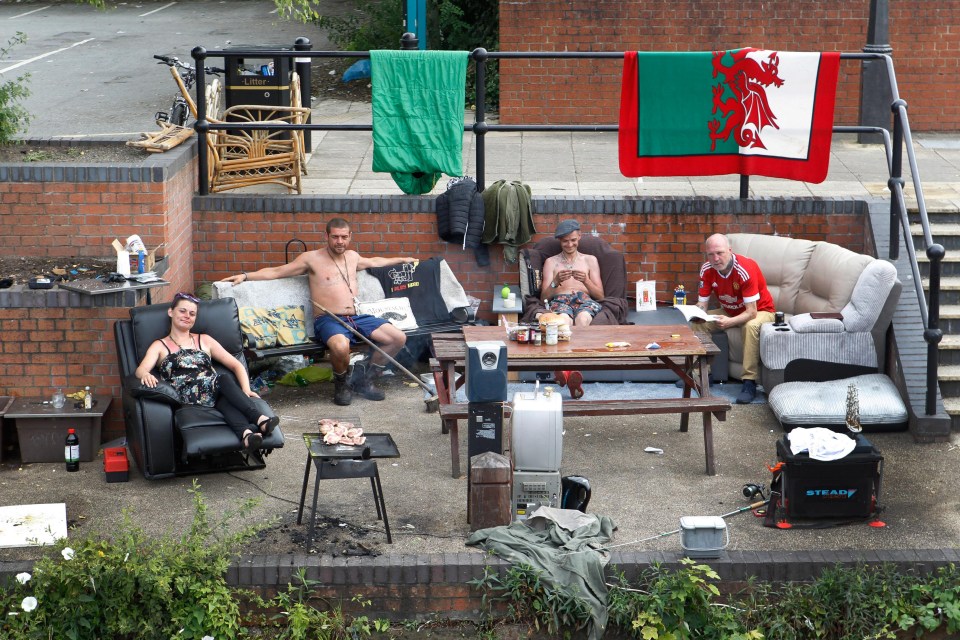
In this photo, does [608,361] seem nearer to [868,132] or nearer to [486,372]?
[486,372]

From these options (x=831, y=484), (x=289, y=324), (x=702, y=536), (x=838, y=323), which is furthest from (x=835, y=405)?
(x=289, y=324)

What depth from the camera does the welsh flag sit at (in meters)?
10.7

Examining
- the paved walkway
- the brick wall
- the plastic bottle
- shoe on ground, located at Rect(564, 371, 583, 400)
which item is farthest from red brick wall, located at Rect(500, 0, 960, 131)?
the plastic bottle

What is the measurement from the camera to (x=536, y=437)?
773 cm

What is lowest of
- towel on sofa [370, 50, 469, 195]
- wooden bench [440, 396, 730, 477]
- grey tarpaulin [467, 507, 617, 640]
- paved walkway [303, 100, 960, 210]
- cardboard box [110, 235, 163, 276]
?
grey tarpaulin [467, 507, 617, 640]

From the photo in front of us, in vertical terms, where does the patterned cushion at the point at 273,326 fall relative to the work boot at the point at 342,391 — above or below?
above

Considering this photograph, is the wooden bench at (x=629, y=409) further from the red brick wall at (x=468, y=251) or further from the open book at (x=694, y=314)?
the red brick wall at (x=468, y=251)

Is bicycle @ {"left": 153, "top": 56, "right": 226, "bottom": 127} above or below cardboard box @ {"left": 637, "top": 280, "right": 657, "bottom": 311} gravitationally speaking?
above

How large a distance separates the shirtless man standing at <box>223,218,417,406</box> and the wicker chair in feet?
3.60

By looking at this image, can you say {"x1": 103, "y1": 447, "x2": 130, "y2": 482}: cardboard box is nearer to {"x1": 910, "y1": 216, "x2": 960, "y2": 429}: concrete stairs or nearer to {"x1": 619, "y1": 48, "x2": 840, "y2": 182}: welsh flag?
{"x1": 619, "y1": 48, "x2": 840, "y2": 182}: welsh flag

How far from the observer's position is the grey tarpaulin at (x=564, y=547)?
697 cm

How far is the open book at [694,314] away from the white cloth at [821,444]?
8.43 ft

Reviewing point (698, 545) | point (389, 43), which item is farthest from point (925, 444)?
point (389, 43)

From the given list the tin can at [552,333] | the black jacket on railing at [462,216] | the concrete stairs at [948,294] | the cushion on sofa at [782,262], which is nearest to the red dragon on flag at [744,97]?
the cushion on sofa at [782,262]
